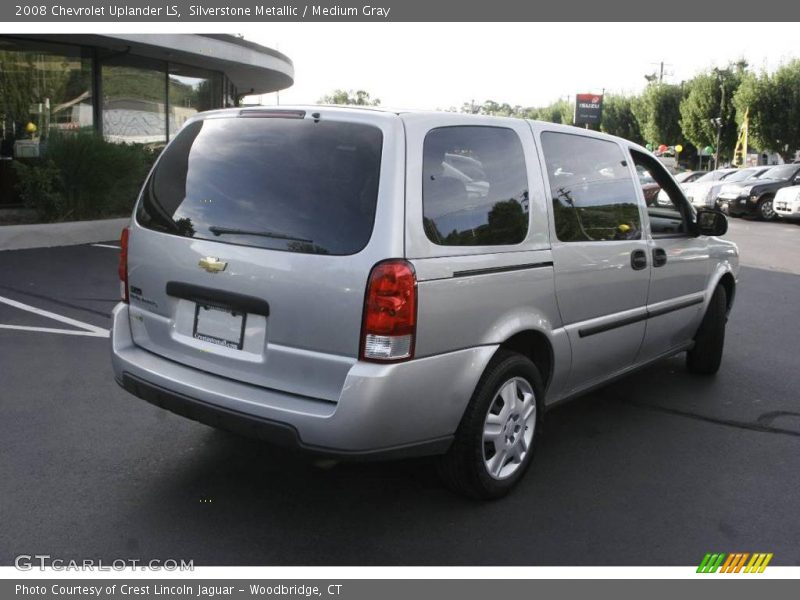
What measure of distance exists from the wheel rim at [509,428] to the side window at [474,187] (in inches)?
28.7

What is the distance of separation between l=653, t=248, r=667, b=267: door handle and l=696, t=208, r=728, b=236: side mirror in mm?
560

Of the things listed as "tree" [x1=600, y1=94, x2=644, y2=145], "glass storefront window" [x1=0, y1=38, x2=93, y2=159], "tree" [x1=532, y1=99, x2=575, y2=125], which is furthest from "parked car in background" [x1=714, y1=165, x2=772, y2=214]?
"tree" [x1=532, y1=99, x2=575, y2=125]

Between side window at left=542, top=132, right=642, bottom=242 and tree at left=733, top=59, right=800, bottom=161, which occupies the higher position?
tree at left=733, top=59, right=800, bottom=161

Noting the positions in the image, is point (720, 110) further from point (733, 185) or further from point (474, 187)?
point (474, 187)

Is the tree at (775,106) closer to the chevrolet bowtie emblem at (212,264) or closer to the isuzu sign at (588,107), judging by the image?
the isuzu sign at (588,107)

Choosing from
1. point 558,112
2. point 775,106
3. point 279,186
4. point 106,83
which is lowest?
point 279,186

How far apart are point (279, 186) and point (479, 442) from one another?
146cm

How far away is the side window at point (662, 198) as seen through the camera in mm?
5203

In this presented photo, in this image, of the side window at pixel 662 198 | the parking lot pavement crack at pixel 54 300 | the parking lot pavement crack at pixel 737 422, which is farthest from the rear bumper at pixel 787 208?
the parking lot pavement crack at pixel 54 300

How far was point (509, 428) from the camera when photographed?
3.81 m

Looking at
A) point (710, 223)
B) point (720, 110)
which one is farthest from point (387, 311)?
point (720, 110)

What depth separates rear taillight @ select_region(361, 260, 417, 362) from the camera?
313 centimetres

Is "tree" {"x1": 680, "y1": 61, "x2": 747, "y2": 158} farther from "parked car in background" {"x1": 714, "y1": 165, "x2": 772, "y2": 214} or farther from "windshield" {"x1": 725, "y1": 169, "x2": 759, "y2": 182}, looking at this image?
"parked car in background" {"x1": 714, "y1": 165, "x2": 772, "y2": 214}

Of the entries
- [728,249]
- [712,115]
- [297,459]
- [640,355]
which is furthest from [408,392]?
[712,115]
